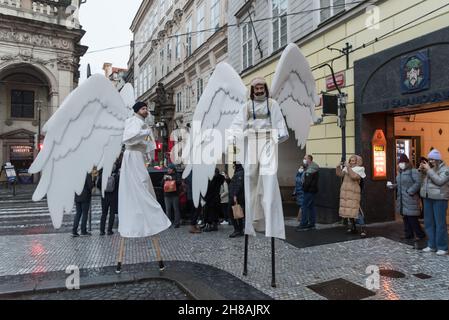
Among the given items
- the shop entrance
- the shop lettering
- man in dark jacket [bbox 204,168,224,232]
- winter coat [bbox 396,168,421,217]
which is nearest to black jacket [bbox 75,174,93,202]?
man in dark jacket [bbox 204,168,224,232]

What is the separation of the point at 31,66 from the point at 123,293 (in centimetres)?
2748

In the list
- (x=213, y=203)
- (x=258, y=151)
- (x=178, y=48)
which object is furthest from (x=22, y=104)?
(x=258, y=151)

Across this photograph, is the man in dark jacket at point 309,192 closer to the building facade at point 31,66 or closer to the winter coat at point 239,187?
the winter coat at point 239,187

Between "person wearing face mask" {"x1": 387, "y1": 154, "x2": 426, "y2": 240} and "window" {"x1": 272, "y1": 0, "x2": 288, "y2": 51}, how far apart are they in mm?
6851

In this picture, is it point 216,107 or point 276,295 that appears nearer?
point 276,295

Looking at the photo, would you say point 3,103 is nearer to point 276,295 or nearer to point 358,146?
point 358,146

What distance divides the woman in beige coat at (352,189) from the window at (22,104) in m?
28.4

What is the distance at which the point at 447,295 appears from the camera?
13.5 ft

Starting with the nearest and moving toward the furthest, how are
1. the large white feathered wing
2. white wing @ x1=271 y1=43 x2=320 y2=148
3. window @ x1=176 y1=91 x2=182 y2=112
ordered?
the large white feathered wing, white wing @ x1=271 y1=43 x2=320 y2=148, window @ x1=176 y1=91 x2=182 y2=112

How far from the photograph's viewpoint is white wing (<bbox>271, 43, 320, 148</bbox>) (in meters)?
4.69

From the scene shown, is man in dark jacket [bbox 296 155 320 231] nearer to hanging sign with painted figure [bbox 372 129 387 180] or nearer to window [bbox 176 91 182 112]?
hanging sign with painted figure [bbox 372 129 387 180]

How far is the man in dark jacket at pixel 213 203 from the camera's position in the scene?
856 cm

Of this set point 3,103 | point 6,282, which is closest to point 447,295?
point 6,282
